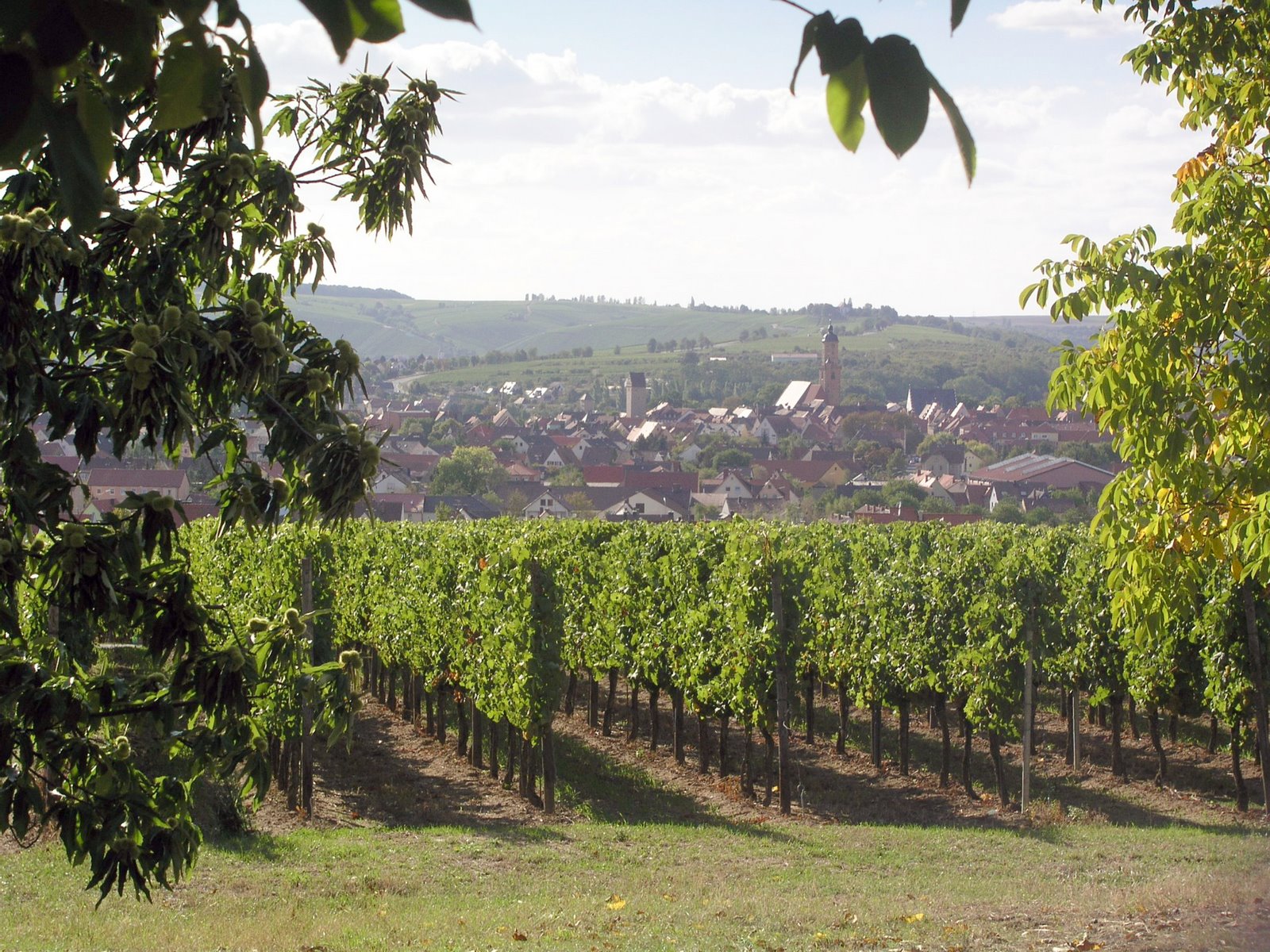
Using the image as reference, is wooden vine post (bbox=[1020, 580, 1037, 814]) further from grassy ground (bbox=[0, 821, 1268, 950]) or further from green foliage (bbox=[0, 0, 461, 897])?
green foliage (bbox=[0, 0, 461, 897])

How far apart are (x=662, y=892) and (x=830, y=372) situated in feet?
457

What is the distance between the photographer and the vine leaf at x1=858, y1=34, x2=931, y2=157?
4.82ft

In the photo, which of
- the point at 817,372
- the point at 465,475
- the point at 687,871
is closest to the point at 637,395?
the point at 817,372

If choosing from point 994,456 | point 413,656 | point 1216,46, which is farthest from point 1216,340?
point 994,456

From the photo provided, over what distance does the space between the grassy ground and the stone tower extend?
5570 inches

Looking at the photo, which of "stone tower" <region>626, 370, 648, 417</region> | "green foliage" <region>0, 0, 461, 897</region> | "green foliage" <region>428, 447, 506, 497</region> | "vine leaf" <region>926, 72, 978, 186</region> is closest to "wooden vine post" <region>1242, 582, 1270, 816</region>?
"green foliage" <region>0, 0, 461, 897</region>

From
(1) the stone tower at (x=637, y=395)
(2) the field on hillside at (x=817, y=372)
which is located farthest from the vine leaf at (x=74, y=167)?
(1) the stone tower at (x=637, y=395)

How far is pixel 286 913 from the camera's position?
9008mm

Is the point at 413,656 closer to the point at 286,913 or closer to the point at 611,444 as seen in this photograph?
the point at 286,913

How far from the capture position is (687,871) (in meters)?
11.3

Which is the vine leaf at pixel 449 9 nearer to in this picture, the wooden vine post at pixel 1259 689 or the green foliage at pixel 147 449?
the green foliage at pixel 147 449

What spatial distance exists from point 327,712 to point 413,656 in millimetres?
14929

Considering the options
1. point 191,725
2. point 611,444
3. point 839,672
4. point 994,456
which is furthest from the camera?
point 611,444

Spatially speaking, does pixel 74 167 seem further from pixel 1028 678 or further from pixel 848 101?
pixel 1028 678
